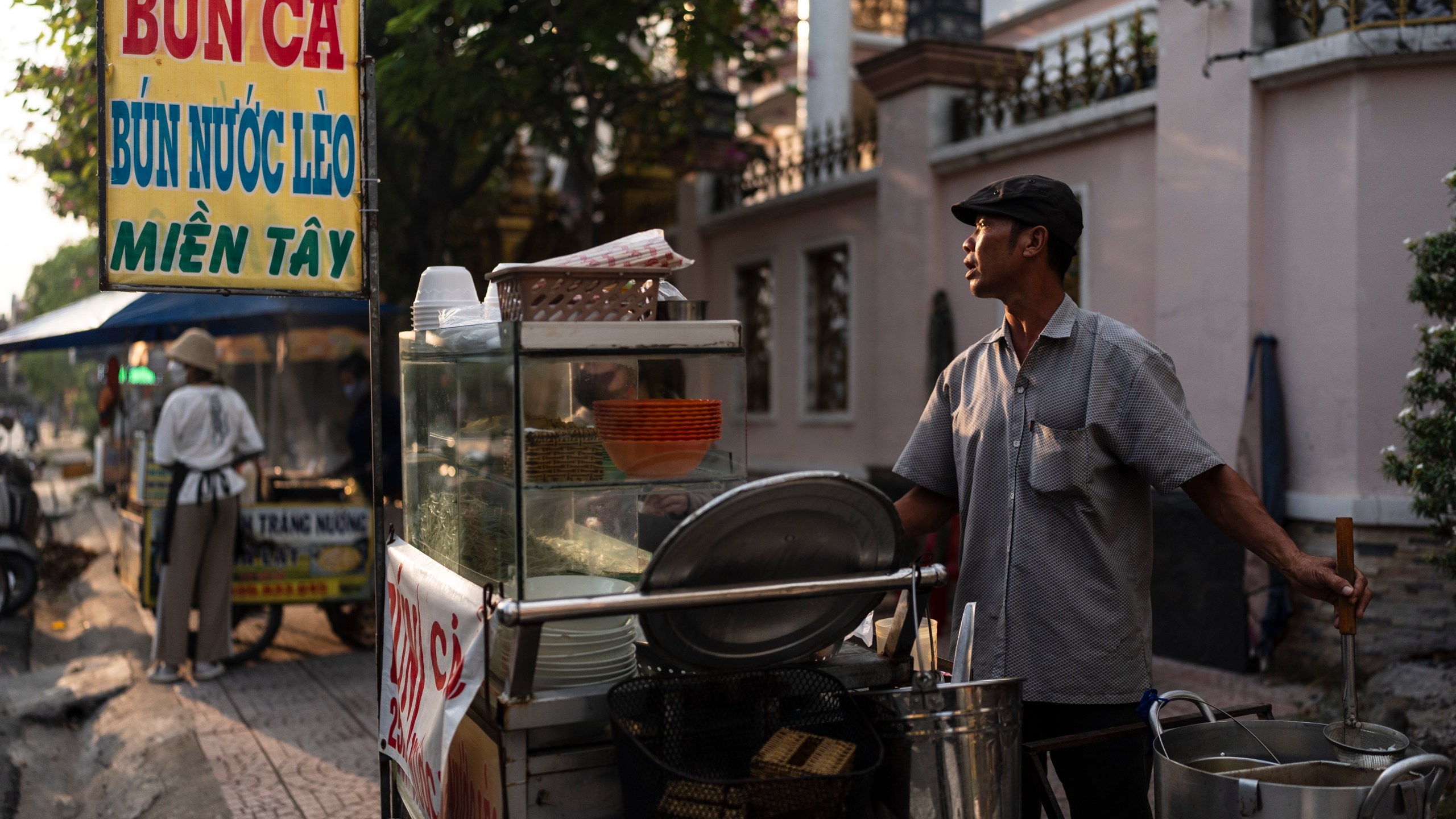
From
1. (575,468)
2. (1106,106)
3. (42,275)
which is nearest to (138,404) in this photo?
(1106,106)

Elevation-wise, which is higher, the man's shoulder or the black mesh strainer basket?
the man's shoulder

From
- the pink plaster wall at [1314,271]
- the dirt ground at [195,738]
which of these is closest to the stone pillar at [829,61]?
the pink plaster wall at [1314,271]

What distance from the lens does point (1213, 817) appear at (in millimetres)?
2025

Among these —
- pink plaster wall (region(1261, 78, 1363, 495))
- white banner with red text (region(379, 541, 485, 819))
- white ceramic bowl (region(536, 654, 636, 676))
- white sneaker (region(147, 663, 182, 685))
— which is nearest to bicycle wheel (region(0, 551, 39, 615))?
white sneaker (region(147, 663, 182, 685))

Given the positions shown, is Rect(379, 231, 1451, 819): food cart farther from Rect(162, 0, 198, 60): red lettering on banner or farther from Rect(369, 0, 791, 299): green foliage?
Rect(369, 0, 791, 299): green foliage

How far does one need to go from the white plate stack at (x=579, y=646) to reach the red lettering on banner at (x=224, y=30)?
6.12 ft

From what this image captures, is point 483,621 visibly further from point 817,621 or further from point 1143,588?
point 1143,588

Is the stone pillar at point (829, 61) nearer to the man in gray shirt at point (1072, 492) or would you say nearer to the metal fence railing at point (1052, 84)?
the metal fence railing at point (1052, 84)

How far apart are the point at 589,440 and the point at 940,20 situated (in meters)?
8.09

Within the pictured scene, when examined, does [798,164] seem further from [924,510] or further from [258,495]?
[924,510]

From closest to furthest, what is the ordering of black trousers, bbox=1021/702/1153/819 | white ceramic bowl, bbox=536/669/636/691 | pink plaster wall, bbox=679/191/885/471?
1. white ceramic bowl, bbox=536/669/636/691
2. black trousers, bbox=1021/702/1153/819
3. pink plaster wall, bbox=679/191/885/471

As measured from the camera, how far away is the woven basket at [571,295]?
8.40 ft

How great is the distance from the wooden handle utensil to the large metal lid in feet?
2.60

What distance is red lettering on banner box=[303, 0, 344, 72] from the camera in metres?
3.49
